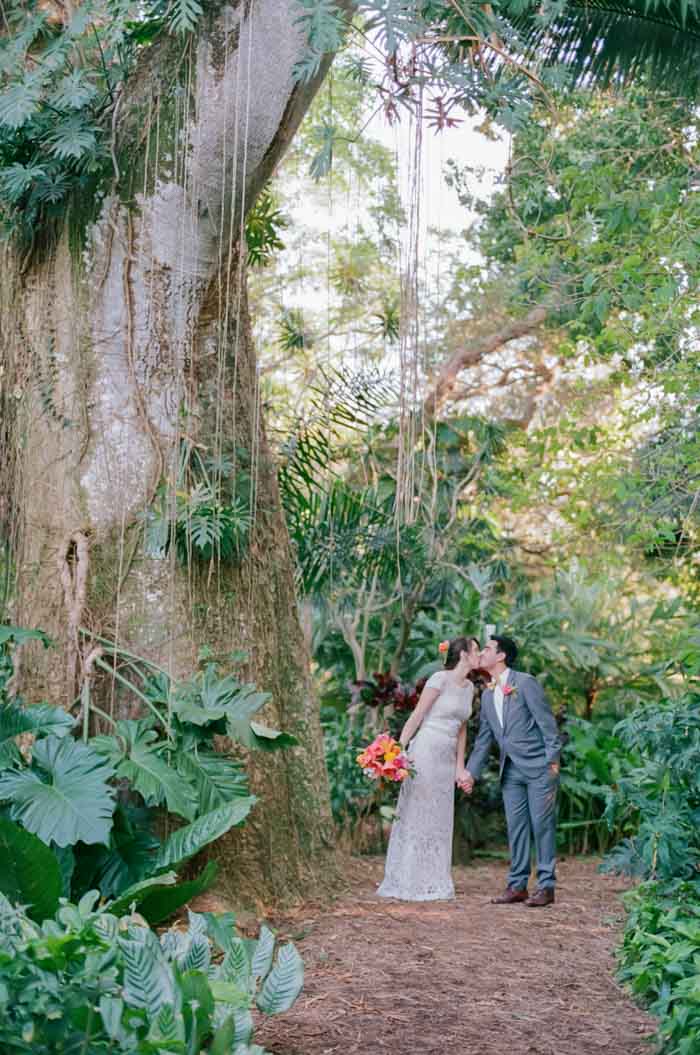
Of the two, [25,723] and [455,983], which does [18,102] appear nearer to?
[25,723]

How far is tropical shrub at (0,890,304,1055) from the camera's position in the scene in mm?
2938

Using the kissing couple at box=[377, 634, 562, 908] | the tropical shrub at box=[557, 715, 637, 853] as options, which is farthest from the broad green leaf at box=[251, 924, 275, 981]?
the tropical shrub at box=[557, 715, 637, 853]

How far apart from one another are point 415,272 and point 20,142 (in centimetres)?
235

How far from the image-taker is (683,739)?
18.6 ft

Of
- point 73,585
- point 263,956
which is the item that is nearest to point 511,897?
point 73,585

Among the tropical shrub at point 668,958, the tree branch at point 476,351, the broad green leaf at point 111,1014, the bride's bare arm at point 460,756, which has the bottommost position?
the tropical shrub at point 668,958

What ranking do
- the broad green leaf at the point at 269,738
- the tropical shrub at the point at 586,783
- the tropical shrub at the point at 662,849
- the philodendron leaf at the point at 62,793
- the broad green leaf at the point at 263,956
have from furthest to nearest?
the tropical shrub at the point at 586,783 < the broad green leaf at the point at 269,738 < the tropical shrub at the point at 662,849 < the philodendron leaf at the point at 62,793 < the broad green leaf at the point at 263,956

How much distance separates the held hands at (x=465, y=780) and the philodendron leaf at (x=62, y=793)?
3.06 m

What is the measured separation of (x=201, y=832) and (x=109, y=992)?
195cm

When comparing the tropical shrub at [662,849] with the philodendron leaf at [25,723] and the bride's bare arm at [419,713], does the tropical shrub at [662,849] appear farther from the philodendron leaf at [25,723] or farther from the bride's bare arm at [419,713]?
the philodendron leaf at [25,723]

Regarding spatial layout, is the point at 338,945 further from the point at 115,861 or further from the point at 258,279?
the point at 258,279

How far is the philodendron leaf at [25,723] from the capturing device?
16.0 ft

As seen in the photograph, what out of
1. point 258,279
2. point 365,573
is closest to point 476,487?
point 365,573

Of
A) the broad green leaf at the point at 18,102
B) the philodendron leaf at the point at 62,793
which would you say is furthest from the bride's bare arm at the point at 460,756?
the broad green leaf at the point at 18,102
